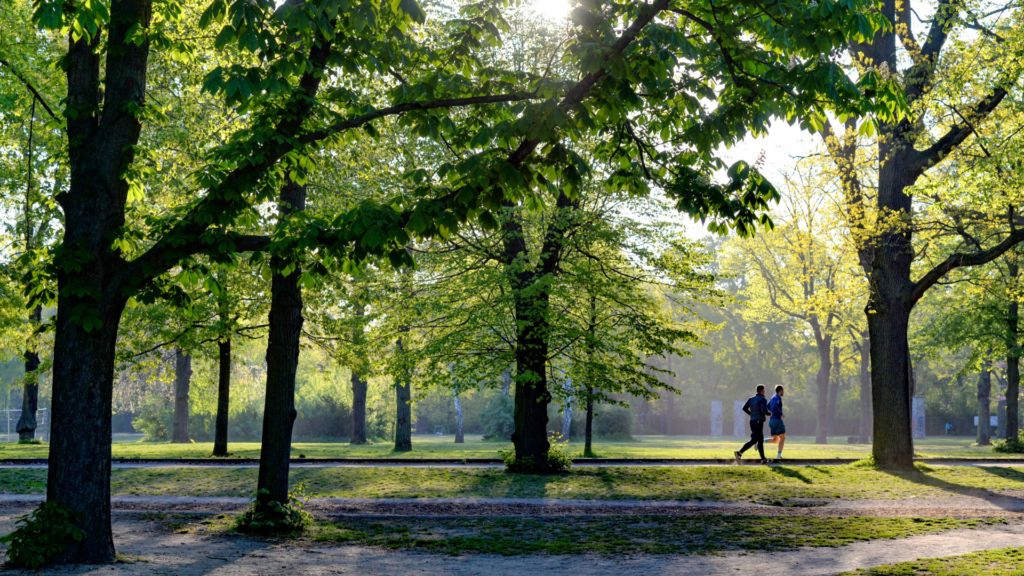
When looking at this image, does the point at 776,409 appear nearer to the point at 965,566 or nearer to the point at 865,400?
the point at 965,566

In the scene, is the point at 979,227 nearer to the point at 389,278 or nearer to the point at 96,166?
the point at 389,278

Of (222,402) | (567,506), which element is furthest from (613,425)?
(567,506)

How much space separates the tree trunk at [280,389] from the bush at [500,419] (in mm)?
29167

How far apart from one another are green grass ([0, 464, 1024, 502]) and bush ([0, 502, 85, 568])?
18.2 ft

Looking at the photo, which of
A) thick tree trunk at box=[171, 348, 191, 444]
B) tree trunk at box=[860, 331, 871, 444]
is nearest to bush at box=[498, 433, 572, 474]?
thick tree trunk at box=[171, 348, 191, 444]

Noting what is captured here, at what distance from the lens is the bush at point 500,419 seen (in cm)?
3941

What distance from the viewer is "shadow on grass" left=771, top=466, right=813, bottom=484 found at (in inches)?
571

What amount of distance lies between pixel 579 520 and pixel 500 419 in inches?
1162

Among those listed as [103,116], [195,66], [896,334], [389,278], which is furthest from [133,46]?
[896,334]

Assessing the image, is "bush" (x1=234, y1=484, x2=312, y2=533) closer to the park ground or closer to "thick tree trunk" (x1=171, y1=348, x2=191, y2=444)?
the park ground

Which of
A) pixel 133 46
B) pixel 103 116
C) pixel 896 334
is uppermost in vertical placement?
pixel 133 46

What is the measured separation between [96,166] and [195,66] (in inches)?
159

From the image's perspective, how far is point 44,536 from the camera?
7188 mm

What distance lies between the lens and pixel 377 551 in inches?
329
